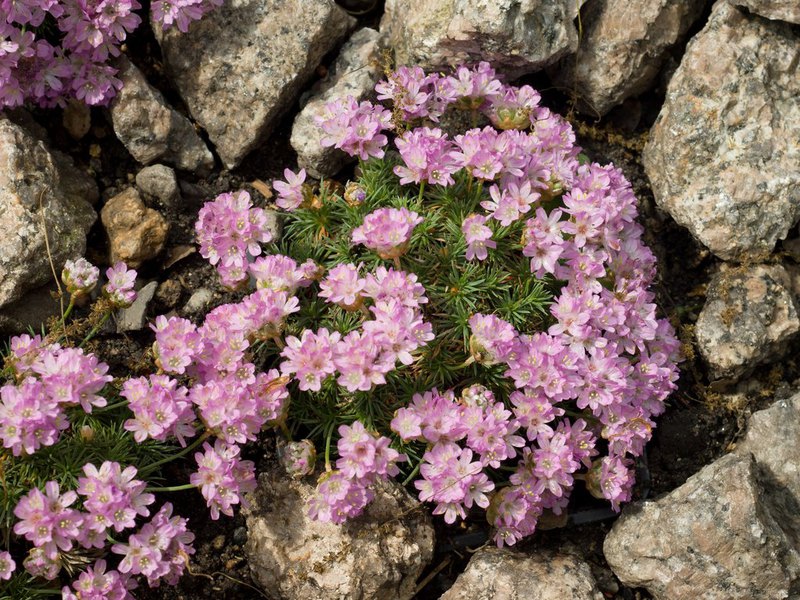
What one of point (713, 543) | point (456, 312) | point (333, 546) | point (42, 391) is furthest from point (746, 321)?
point (42, 391)

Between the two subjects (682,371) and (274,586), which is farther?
(682,371)

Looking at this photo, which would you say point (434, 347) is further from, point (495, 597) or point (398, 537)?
point (495, 597)

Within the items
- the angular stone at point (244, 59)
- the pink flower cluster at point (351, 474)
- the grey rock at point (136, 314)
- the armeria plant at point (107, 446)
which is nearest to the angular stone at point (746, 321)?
the pink flower cluster at point (351, 474)

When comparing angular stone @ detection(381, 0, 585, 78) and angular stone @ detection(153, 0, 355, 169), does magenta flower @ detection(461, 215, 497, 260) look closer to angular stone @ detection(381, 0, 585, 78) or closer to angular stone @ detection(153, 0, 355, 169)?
angular stone @ detection(381, 0, 585, 78)

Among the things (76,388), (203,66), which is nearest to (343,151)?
(203,66)

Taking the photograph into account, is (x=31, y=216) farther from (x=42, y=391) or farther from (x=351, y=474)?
(x=351, y=474)

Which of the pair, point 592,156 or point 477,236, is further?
point 592,156

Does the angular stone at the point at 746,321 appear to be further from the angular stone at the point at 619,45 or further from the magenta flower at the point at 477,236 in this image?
the magenta flower at the point at 477,236
